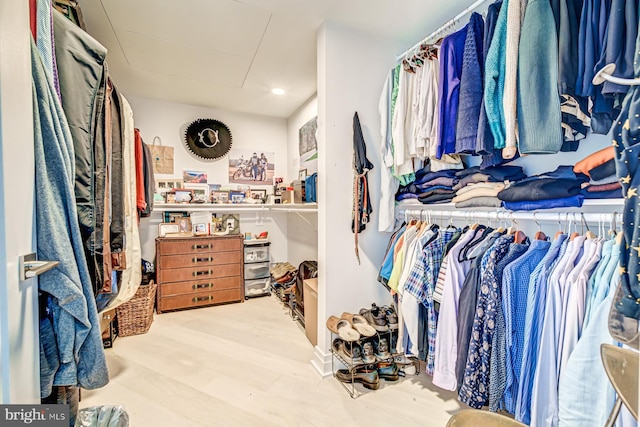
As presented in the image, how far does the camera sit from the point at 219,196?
3410mm

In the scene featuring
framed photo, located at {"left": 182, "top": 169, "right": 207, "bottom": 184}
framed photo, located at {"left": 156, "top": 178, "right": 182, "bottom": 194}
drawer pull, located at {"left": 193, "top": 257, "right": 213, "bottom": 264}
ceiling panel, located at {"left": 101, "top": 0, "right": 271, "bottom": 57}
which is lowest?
drawer pull, located at {"left": 193, "top": 257, "right": 213, "bottom": 264}

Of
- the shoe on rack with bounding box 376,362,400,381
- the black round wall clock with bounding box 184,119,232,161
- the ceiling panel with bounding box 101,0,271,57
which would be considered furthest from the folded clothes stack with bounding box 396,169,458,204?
the black round wall clock with bounding box 184,119,232,161

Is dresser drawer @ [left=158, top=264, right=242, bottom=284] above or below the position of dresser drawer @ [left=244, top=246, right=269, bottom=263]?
below

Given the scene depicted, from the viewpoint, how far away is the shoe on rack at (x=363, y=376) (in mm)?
1635

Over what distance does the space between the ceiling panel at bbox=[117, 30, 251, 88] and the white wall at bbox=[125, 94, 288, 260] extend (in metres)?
0.77

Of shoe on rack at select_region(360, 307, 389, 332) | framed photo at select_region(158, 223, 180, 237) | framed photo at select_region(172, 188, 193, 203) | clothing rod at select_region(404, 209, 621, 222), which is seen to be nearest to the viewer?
clothing rod at select_region(404, 209, 621, 222)

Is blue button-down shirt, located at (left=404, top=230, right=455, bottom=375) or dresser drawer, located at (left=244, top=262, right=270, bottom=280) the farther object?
dresser drawer, located at (left=244, top=262, right=270, bottom=280)

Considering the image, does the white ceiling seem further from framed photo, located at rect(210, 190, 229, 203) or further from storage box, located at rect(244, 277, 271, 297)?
storage box, located at rect(244, 277, 271, 297)

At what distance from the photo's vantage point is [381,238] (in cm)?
198

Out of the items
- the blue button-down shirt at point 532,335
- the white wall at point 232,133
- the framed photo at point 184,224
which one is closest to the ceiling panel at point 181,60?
the white wall at point 232,133

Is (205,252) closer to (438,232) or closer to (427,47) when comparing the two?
(438,232)

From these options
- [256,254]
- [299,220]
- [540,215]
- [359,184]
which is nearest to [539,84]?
[540,215]

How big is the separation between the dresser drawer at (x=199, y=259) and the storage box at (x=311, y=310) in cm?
122

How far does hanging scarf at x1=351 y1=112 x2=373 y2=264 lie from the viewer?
1.78 metres
